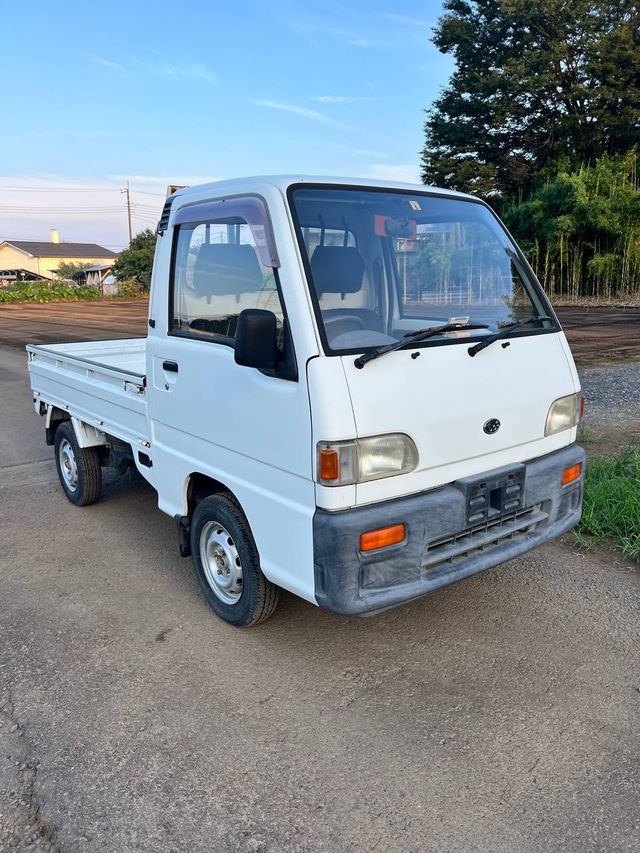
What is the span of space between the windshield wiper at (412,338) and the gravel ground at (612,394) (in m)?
4.40

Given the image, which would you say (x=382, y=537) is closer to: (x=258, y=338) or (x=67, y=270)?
(x=258, y=338)

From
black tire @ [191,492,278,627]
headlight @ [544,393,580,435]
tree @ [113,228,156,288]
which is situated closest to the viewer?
black tire @ [191,492,278,627]

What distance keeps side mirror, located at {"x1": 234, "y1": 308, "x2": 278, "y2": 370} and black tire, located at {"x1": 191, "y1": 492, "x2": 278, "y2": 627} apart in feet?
2.87

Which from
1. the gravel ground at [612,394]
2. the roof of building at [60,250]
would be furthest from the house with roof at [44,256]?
the gravel ground at [612,394]

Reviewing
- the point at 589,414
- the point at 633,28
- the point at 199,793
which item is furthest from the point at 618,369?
the point at 633,28

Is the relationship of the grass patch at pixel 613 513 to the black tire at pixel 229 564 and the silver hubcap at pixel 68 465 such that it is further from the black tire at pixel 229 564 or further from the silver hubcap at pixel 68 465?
Answer: the silver hubcap at pixel 68 465

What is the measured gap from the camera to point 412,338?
2746mm

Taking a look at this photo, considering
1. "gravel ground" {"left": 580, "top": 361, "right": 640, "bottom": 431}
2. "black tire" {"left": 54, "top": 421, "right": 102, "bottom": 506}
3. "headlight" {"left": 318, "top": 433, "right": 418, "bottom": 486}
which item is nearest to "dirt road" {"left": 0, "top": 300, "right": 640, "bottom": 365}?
"gravel ground" {"left": 580, "top": 361, "right": 640, "bottom": 431}

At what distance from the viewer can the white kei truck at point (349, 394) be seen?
2.59m

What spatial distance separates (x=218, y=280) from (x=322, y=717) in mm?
2051

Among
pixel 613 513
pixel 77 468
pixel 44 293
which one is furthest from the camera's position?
pixel 44 293

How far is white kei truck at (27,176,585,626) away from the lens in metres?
2.59

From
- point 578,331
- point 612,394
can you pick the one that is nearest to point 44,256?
point 578,331

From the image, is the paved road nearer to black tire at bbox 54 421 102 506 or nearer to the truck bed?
the truck bed
